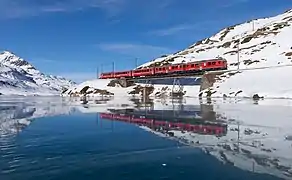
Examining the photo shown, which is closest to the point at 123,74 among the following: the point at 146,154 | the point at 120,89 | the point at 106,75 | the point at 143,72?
the point at 120,89

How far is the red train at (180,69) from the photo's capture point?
310ft

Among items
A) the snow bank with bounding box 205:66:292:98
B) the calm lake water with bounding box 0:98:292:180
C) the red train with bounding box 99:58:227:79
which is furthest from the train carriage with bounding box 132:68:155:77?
the calm lake water with bounding box 0:98:292:180

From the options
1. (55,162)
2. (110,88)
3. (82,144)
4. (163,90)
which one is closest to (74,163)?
(55,162)

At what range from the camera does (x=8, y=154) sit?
1287cm

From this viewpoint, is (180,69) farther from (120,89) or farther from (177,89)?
(120,89)

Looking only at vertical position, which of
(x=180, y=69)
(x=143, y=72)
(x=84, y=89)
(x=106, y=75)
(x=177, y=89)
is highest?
(x=106, y=75)

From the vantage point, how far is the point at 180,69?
4055 inches

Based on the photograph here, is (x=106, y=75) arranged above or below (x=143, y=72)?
above

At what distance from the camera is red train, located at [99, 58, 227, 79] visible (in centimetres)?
9450

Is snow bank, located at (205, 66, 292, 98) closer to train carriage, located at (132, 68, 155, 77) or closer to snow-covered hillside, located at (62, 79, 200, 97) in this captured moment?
snow-covered hillside, located at (62, 79, 200, 97)

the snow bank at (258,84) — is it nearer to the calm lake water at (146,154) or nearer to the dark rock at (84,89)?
the calm lake water at (146,154)

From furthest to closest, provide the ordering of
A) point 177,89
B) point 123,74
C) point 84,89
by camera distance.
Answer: point 84,89 → point 123,74 → point 177,89

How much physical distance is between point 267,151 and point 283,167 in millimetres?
2591

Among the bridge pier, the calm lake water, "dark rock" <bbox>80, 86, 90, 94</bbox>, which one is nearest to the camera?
the calm lake water
